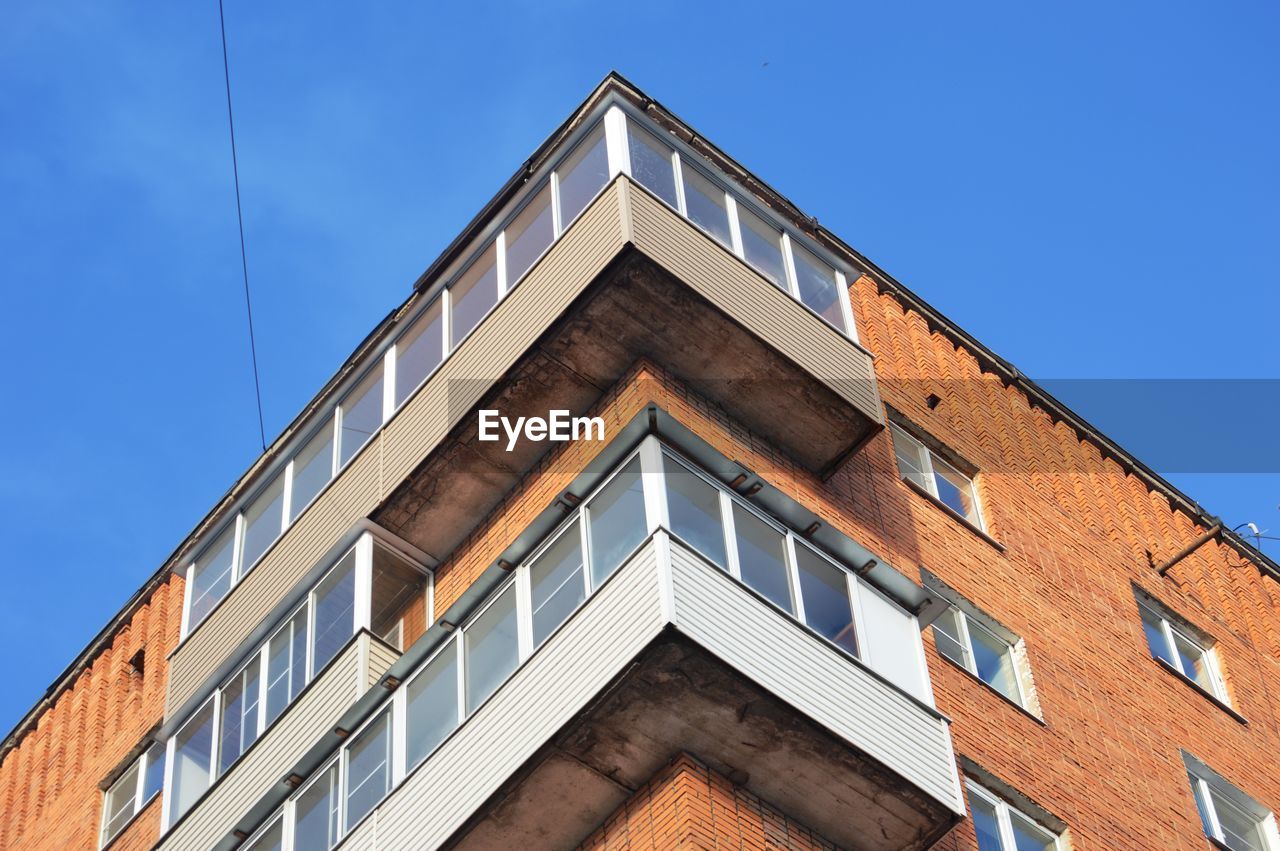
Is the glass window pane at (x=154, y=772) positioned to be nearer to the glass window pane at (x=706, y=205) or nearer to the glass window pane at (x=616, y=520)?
the glass window pane at (x=706, y=205)

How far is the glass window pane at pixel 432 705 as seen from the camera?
1878cm

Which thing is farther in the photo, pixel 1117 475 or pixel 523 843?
pixel 1117 475

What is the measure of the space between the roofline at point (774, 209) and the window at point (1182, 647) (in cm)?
313

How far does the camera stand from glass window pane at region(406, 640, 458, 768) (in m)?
18.8

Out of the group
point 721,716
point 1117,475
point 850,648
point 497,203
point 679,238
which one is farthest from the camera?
point 1117,475

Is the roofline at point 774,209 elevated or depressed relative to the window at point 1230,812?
elevated

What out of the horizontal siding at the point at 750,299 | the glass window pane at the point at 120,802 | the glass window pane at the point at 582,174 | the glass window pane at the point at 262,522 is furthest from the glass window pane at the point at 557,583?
the glass window pane at the point at 120,802

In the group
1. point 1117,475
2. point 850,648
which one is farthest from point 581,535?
point 1117,475

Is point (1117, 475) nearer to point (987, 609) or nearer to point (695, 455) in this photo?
point (987, 609)

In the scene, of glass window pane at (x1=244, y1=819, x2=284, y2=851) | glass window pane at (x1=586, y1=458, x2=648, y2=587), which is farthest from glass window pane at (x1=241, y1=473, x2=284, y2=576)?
glass window pane at (x1=586, y1=458, x2=648, y2=587)

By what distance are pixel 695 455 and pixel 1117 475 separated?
1143cm

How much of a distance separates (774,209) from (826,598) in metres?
6.80

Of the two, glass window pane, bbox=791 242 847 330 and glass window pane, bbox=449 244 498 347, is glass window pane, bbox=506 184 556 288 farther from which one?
glass window pane, bbox=791 242 847 330

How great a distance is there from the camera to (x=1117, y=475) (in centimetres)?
2883
